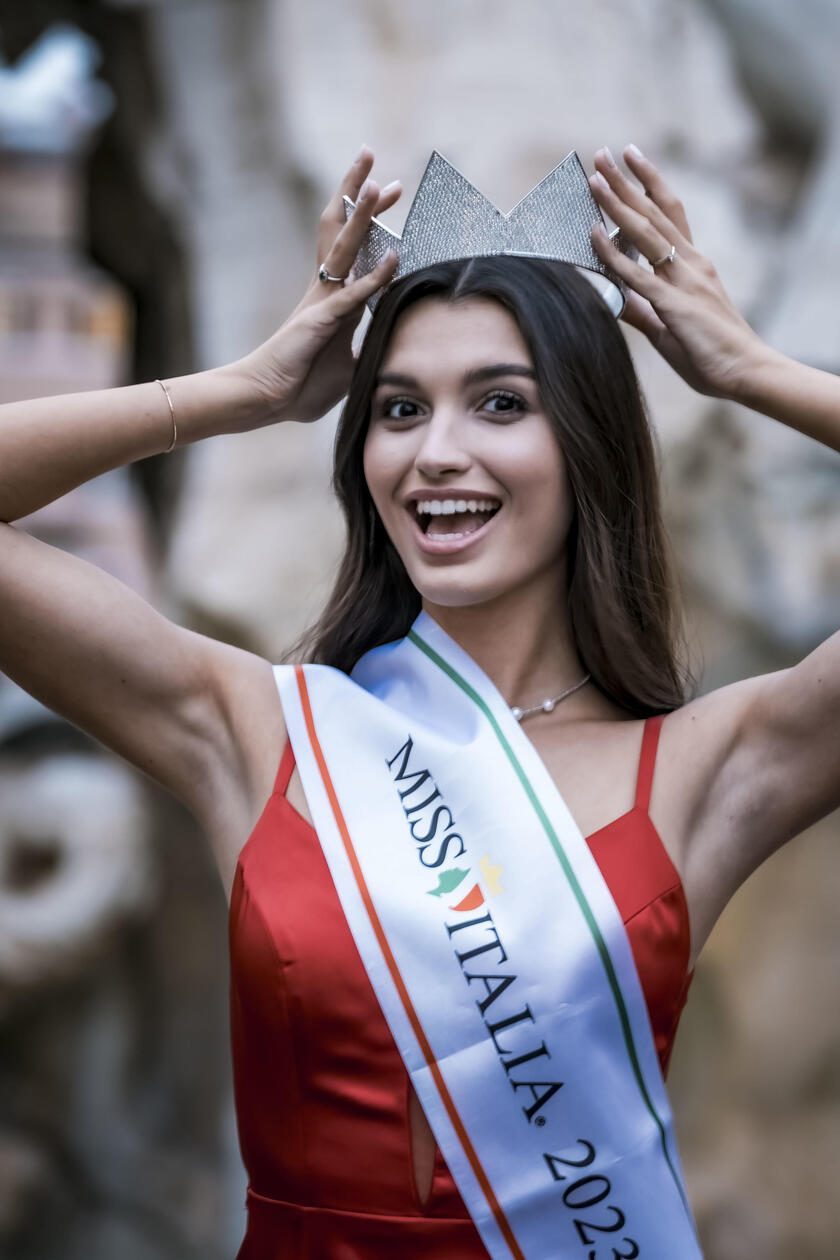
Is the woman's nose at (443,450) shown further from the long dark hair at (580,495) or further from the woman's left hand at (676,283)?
the woman's left hand at (676,283)

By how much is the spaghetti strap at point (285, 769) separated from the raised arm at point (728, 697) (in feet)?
1.16

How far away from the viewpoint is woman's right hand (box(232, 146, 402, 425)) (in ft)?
4.66

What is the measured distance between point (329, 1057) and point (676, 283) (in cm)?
76

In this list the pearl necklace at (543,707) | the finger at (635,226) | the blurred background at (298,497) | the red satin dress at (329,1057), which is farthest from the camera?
the blurred background at (298,497)

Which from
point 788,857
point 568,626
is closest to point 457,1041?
point 568,626

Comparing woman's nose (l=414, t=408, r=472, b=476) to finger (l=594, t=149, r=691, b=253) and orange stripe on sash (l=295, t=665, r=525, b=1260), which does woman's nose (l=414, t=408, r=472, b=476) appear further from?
orange stripe on sash (l=295, t=665, r=525, b=1260)

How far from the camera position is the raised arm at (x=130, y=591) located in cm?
134

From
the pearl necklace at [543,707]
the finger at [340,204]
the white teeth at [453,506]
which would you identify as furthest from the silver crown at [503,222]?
the pearl necklace at [543,707]

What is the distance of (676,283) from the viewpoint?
1390 mm

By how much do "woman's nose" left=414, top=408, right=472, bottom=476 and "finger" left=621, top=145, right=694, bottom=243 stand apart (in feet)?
0.92

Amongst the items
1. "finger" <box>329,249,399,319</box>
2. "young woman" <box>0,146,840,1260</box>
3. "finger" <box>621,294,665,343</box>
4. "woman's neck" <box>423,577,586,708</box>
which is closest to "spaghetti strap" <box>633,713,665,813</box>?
"young woman" <box>0,146,840,1260</box>

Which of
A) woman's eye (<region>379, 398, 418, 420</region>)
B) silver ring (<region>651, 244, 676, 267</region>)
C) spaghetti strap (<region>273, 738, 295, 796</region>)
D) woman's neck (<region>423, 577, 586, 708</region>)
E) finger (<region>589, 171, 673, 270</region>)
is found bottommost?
spaghetti strap (<region>273, 738, 295, 796</region>)

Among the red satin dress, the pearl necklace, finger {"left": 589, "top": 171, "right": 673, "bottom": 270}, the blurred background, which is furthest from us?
the blurred background

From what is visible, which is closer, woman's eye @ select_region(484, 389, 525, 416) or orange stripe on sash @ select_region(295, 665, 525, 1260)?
orange stripe on sash @ select_region(295, 665, 525, 1260)
